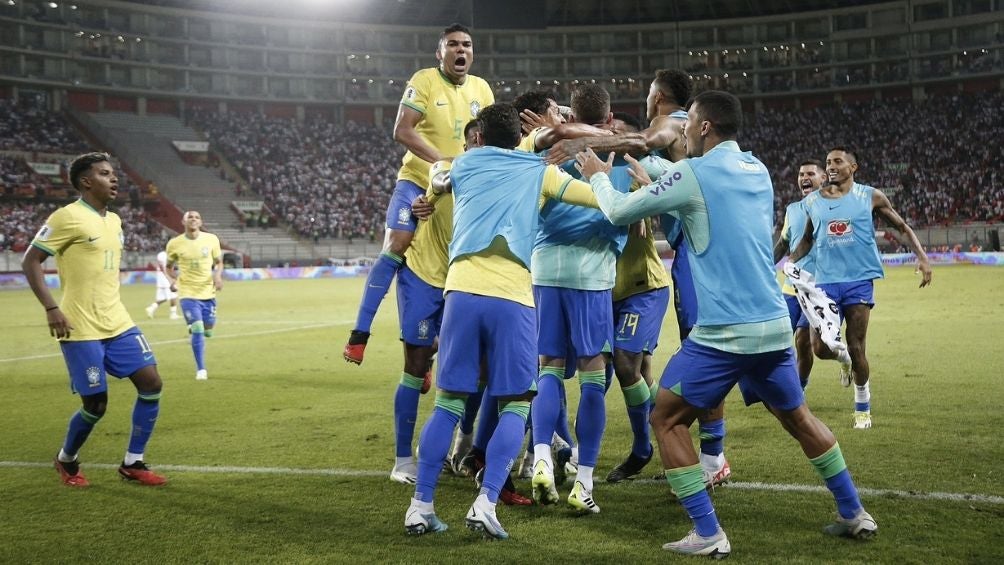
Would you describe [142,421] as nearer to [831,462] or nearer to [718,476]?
[718,476]

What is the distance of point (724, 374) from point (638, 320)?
1592 millimetres

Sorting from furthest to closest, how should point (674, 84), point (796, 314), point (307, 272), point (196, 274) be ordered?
point (307, 272), point (196, 274), point (796, 314), point (674, 84)

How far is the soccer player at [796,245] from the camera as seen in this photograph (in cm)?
898

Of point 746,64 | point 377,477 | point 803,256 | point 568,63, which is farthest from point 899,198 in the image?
point 377,477

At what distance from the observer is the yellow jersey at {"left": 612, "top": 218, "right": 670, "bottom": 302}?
6.25 m

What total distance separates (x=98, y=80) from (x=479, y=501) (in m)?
66.9

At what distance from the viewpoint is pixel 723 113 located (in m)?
4.70

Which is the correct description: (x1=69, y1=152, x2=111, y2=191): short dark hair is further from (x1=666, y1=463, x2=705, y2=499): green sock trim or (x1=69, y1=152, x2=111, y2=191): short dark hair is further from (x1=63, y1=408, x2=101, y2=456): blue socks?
(x1=666, y1=463, x2=705, y2=499): green sock trim

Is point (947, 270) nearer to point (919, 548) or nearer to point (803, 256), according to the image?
point (803, 256)

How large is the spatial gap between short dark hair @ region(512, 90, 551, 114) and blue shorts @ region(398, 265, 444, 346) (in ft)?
5.04

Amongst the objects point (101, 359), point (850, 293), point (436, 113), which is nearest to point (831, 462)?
point (436, 113)

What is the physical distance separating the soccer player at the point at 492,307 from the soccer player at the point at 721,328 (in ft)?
2.00

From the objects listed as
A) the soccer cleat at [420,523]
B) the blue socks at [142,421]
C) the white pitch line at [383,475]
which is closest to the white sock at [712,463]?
the white pitch line at [383,475]

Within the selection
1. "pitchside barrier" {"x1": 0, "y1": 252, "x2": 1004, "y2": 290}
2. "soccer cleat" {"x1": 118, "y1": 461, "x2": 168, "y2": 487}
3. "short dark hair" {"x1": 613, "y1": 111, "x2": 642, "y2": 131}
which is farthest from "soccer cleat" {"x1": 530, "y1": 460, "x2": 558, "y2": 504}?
"pitchside barrier" {"x1": 0, "y1": 252, "x2": 1004, "y2": 290}
